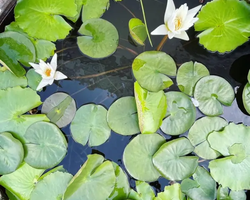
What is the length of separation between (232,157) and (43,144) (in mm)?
1139

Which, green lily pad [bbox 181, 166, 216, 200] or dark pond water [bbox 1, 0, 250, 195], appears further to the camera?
dark pond water [bbox 1, 0, 250, 195]

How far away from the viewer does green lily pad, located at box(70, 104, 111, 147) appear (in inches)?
66.7

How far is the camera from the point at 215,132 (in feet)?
5.47

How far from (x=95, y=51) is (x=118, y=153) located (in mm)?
677

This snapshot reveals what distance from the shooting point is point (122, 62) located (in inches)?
73.2

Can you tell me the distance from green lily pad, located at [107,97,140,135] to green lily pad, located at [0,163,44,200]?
54 centimetres

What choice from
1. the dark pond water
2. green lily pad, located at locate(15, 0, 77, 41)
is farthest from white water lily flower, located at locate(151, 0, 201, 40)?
green lily pad, located at locate(15, 0, 77, 41)

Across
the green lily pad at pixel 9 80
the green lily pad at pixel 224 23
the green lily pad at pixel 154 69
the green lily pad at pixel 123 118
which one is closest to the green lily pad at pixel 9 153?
the green lily pad at pixel 9 80

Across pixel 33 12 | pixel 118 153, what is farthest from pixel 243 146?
pixel 33 12

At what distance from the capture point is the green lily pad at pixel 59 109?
5.65ft

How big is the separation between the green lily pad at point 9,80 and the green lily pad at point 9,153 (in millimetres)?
307

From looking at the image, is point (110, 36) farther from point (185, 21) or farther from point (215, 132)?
point (215, 132)

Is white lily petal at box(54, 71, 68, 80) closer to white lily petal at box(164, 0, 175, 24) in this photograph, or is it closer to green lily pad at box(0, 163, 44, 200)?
green lily pad at box(0, 163, 44, 200)

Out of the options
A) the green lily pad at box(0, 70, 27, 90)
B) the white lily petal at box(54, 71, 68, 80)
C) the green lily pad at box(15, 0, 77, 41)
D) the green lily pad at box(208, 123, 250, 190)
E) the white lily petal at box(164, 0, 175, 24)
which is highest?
the green lily pad at box(15, 0, 77, 41)
